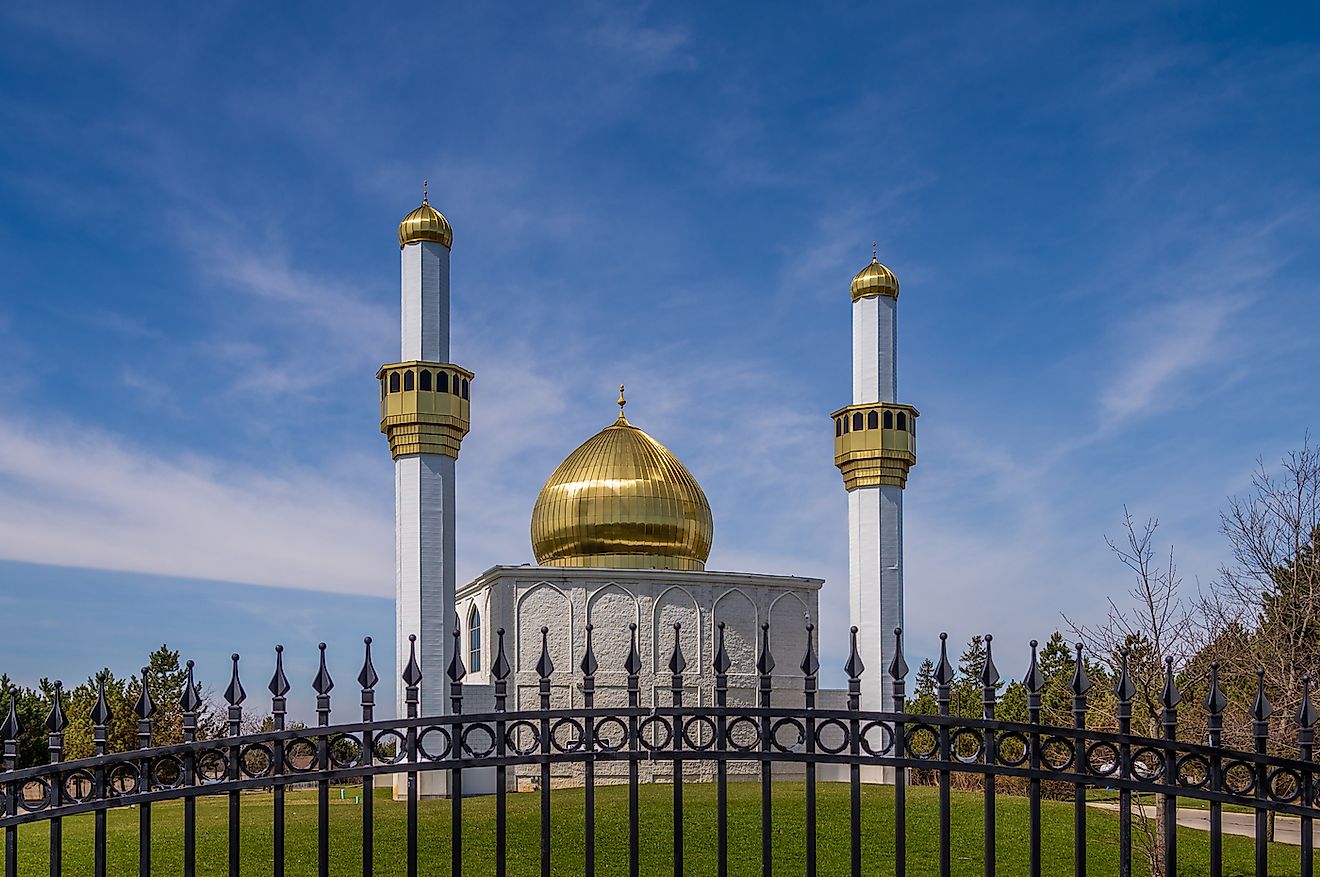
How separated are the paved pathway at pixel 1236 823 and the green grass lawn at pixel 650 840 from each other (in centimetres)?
94

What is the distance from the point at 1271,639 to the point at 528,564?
13.4m

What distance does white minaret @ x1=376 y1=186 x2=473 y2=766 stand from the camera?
2059 centimetres

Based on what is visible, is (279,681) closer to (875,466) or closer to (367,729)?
(367,729)

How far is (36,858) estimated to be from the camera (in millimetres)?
14297

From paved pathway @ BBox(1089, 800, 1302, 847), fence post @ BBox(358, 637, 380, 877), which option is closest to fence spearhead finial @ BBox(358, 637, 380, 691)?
fence post @ BBox(358, 637, 380, 877)

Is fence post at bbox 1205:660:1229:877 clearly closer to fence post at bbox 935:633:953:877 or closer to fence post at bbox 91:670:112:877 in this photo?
fence post at bbox 935:633:953:877

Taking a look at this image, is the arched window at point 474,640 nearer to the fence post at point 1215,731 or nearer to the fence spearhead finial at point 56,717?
the fence spearhead finial at point 56,717

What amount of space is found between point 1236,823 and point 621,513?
12104 mm

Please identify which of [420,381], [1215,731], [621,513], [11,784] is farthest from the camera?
[621,513]

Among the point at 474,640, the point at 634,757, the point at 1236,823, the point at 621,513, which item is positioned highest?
the point at 621,513

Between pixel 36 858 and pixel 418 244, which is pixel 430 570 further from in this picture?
pixel 36 858

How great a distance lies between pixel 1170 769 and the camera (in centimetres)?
520

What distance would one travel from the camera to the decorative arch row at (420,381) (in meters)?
21.2

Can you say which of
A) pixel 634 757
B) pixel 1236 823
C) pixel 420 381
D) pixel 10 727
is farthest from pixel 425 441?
pixel 634 757
